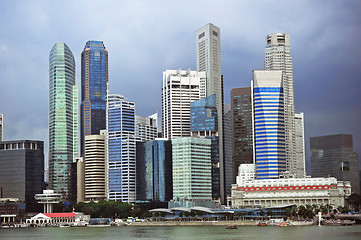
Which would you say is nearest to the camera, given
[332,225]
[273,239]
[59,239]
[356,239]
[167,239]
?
[356,239]

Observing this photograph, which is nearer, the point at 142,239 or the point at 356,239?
the point at 356,239

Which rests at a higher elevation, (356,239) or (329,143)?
A: (329,143)

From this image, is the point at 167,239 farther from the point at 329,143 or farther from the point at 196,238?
the point at 329,143

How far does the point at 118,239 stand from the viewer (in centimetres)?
14838

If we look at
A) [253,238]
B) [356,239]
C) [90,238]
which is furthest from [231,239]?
[90,238]

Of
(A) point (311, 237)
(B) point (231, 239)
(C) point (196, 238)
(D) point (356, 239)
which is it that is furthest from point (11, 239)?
(D) point (356, 239)

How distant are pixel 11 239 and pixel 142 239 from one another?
37.5 meters

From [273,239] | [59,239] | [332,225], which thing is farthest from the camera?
[332,225]

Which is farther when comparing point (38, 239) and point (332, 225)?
point (332, 225)

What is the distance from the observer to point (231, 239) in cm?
13738

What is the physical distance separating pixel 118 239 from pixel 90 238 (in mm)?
9295

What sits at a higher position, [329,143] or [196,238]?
[329,143]

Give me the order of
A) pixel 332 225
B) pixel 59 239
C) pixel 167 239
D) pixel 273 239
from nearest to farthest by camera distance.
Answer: pixel 273 239, pixel 167 239, pixel 59 239, pixel 332 225

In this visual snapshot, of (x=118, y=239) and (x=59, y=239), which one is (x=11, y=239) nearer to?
(x=59, y=239)
